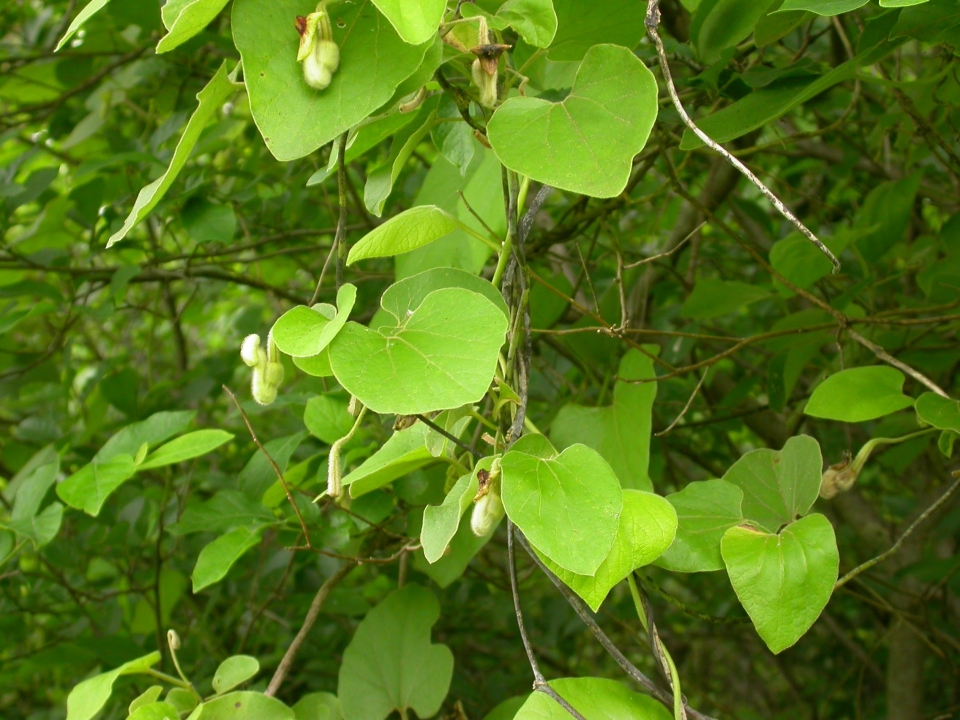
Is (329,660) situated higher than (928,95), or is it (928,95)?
(928,95)

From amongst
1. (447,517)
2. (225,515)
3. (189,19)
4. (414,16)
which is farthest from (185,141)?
(225,515)

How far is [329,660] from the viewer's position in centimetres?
145

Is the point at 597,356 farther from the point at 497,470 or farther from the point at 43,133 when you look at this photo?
the point at 43,133

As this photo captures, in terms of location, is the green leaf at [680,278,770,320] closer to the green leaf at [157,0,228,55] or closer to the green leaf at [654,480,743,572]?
the green leaf at [654,480,743,572]

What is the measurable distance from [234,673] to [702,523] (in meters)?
0.42

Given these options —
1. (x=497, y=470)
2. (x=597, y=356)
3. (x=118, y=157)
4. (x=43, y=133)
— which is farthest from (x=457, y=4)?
(x=43, y=133)

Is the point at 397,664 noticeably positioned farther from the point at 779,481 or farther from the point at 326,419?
the point at 779,481

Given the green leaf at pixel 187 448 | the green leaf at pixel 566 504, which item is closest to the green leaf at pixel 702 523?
the green leaf at pixel 566 504

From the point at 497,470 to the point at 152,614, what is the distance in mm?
1139

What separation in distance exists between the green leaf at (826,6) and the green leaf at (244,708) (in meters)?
0.64

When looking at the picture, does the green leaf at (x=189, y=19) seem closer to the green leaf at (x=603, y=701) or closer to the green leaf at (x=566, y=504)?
the green leaf at (x=566, y=504)

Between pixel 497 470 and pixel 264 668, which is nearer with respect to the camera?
pixel 497 470

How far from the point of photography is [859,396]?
72cm

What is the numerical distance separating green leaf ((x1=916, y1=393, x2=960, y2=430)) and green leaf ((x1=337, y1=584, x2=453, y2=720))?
48 centimetres
